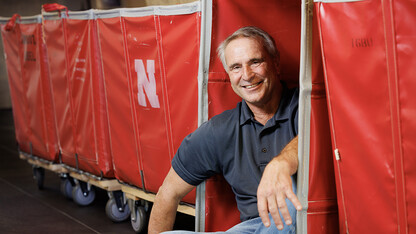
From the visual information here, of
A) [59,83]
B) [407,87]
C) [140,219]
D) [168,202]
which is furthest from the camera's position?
[59,83]

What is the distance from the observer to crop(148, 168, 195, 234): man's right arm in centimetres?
335

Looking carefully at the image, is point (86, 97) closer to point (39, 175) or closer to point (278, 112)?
point (39, 175)

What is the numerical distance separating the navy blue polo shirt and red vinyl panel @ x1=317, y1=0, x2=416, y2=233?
1.85 feet

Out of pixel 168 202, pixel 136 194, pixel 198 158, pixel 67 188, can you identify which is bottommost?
pixel 67 188

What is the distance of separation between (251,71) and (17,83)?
4030 mm

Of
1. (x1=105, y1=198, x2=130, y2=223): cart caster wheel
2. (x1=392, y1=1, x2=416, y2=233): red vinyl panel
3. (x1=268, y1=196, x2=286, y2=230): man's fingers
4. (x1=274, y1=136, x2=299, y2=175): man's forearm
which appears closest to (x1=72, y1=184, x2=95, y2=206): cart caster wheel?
(x1=105, y1=198, x2=130, y2=223): cart caster wheel

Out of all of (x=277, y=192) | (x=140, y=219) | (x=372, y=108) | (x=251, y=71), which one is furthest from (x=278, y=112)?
(x=140, y=219)

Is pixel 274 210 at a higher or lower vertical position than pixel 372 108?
lower

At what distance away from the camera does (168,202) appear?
336 cm

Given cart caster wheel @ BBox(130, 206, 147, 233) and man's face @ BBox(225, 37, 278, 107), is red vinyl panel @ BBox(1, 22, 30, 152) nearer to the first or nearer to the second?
cart caster wheel @ BBox(130, 206, 147, 233)

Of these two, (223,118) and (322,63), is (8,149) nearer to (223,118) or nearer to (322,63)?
(223,118)

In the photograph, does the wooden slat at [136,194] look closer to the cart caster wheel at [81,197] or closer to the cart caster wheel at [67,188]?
the cart caster wheel at [81,197]

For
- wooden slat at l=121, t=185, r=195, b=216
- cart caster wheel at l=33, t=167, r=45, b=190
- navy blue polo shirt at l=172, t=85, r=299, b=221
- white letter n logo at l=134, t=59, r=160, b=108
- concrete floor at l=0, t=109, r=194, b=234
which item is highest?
white letter n logo at l=134, t=59, r=160, b=108

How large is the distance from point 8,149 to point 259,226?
7.40 m
